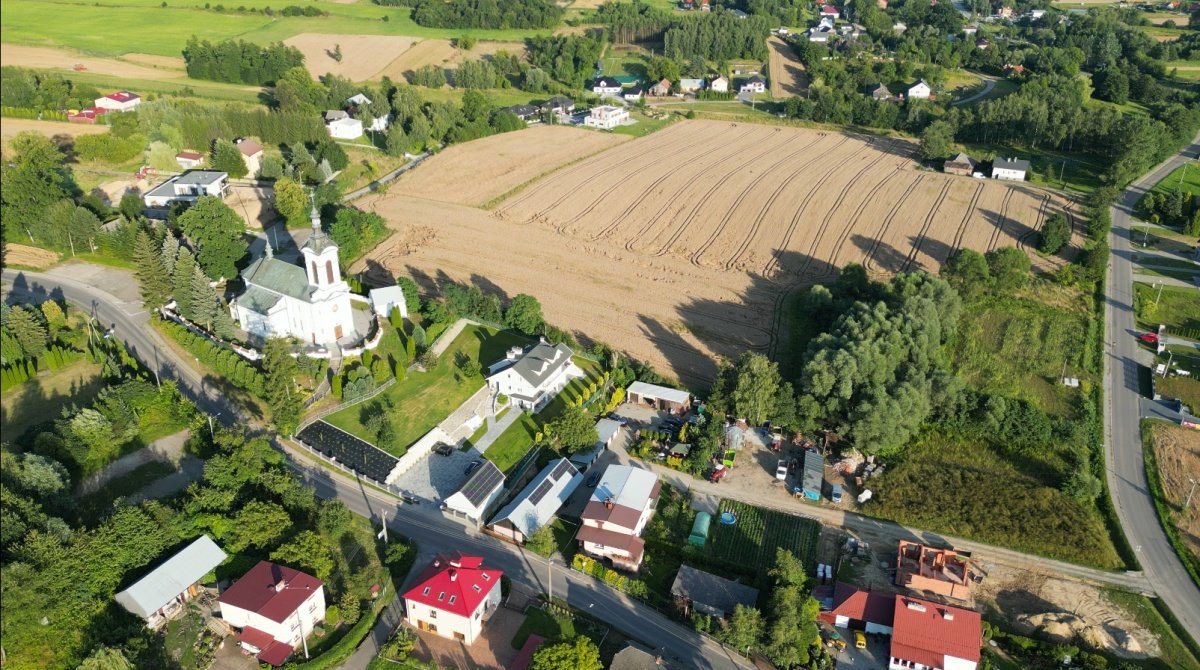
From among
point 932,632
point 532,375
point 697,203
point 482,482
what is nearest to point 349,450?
point 482,482

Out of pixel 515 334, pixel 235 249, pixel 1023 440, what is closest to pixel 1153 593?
pixel 1023 440

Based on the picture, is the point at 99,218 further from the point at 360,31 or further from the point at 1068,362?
the point at 360,31

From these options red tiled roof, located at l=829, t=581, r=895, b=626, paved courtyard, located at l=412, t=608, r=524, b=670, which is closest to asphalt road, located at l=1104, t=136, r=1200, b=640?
red tiled roof, located at l=829, t=581, r=895, b=626

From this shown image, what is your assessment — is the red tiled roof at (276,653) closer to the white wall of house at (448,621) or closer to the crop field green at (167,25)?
the white wall of house at (448,621)

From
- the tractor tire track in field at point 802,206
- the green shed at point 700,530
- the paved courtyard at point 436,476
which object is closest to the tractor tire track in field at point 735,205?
the tractor tire track in field at point 802,206

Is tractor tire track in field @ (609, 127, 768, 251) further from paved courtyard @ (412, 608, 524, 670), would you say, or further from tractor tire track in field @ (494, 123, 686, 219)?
paved courtyard @ (412, 608, 524, 670)

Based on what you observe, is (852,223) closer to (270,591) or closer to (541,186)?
(541,186)
